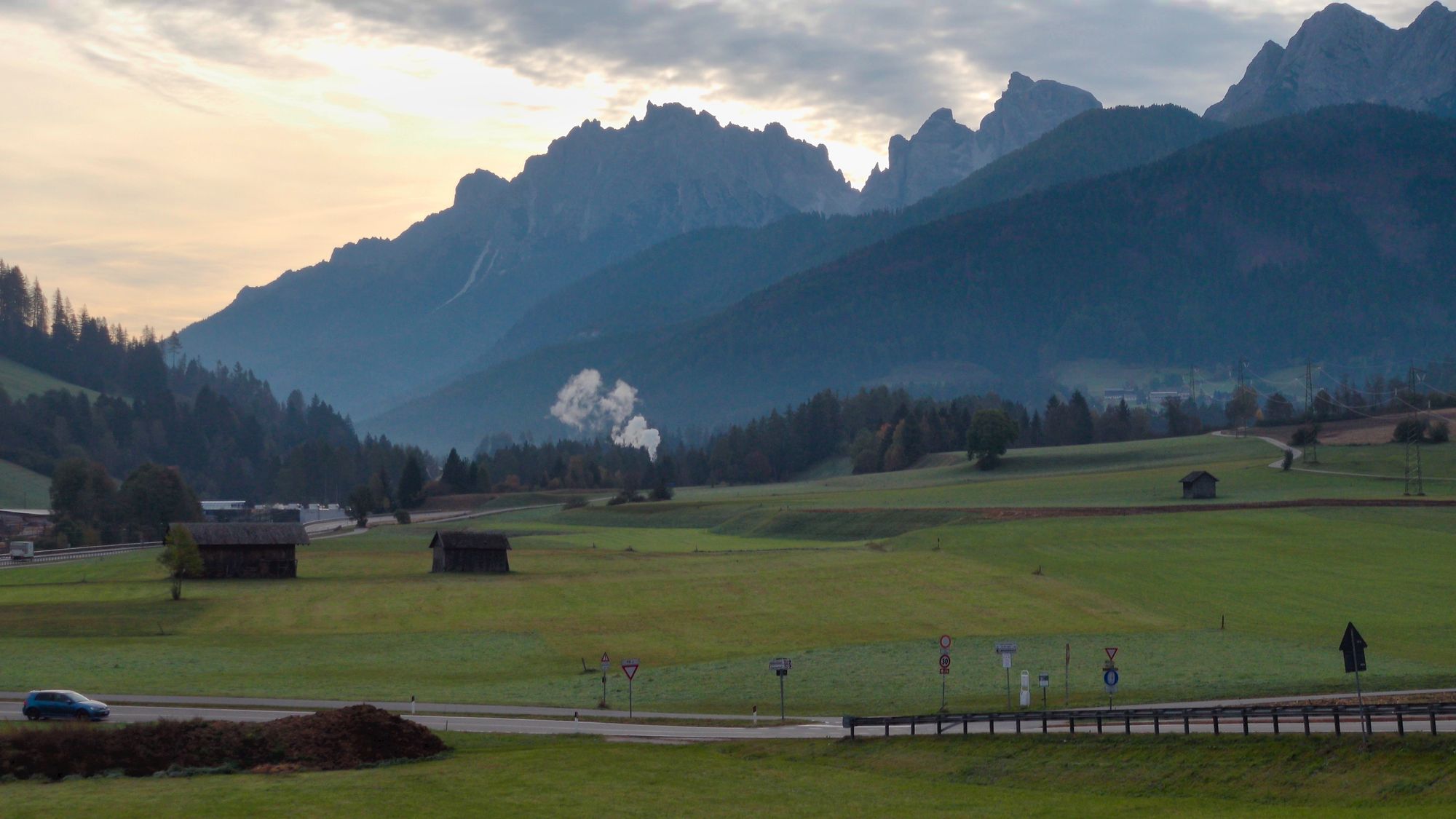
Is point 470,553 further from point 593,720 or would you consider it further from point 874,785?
point 874,785

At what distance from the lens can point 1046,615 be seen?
248ft

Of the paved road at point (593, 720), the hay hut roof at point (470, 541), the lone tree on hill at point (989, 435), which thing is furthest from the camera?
the lone tree on hill at point (989, 435)

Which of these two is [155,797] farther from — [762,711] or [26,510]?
[26,510]

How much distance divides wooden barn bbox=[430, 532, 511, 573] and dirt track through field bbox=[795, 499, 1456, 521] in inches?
1675

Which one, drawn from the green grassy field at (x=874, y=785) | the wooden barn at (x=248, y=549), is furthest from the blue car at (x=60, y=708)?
the wooden barn at (x=248, y=549)

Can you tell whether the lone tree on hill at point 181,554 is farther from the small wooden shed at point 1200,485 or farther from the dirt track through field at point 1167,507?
the small wooden shed at point 1200,485

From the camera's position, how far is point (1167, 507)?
401ft

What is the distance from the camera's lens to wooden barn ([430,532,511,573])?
339 feet

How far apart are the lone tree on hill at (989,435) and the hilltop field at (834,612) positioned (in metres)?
55.1

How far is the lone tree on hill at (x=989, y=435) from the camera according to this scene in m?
191

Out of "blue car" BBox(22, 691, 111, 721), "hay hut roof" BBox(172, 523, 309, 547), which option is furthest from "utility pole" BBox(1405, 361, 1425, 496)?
"blue car" BBox(22, 691, 111, 721)

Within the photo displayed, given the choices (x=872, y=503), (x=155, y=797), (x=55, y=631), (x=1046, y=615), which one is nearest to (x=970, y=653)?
(x=1046, y=615)

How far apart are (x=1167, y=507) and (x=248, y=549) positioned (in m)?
75.0

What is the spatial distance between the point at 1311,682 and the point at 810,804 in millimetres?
25320
